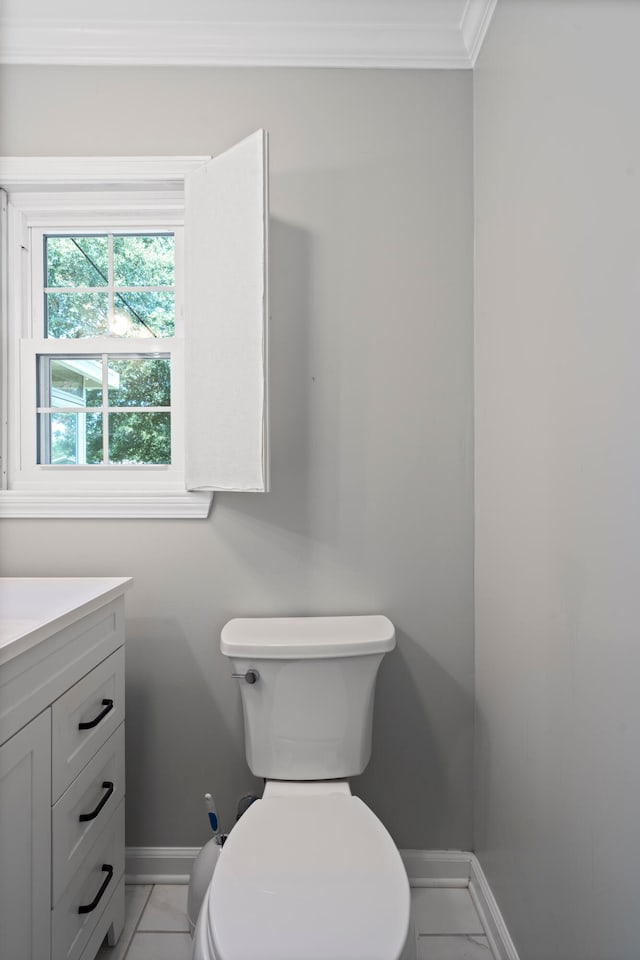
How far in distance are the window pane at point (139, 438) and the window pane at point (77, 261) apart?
45 centimetres

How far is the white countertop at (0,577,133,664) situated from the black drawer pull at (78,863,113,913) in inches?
24.3

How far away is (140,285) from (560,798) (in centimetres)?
173

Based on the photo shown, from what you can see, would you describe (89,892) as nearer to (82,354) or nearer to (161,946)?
(161,946)

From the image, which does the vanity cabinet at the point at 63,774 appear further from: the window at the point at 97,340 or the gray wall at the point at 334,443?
the window at the point at 97,340

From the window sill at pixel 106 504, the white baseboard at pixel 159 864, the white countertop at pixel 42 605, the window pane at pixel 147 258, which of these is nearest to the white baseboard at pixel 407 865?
the white baseboard at pixel 159 864

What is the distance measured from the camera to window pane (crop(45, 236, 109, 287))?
162 cm

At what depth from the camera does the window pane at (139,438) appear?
1.61 metres

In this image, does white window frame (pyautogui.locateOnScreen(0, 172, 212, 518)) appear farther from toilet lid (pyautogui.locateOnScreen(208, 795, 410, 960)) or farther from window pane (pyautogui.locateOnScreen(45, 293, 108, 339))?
toilet lid (pyautogui.locateOnScreen(208, 795, 410, 960))

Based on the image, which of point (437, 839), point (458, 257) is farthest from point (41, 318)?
point (437, 839)

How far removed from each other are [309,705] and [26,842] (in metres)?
0.65

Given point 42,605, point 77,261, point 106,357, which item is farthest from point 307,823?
point 77,261

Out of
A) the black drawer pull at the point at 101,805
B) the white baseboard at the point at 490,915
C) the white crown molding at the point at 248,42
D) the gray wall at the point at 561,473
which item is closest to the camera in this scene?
the gray wall at the point at 561,473

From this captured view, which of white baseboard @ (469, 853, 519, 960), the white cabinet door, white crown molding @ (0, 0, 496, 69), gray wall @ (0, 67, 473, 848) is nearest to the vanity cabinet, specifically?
the white cabinet door

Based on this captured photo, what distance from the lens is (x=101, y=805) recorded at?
1.14 m
